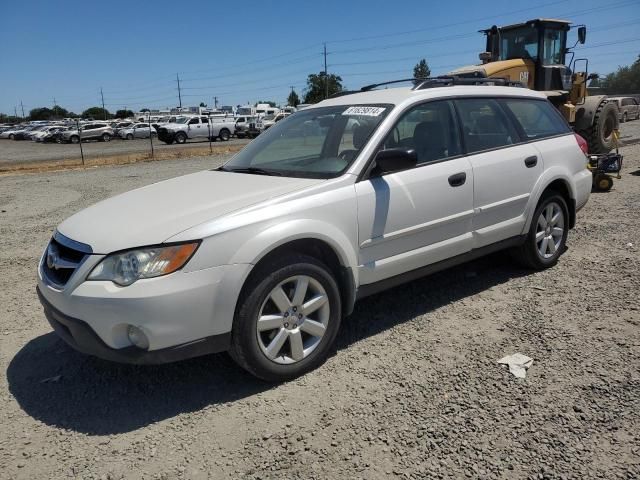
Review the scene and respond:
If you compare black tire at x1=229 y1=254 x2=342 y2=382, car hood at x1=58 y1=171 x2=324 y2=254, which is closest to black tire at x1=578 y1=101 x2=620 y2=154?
car hood at x1=58 y1=171 x2=324 y2=254

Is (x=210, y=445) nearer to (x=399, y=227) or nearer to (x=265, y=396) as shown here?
(x=265, y=396)

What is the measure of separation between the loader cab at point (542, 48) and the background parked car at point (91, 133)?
3911cm

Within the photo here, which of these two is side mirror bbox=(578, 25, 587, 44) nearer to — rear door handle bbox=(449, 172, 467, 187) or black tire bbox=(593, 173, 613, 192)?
black tire bbox=(593, 173, 613, 192)

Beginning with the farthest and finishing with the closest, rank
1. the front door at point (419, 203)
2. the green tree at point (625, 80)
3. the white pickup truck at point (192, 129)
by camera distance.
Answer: the green tree at point (625, 80), the white pickup truck at point (192, 129), the front door at point (419, 203)

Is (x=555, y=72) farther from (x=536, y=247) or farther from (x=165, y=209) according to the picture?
(x=165, y=209)

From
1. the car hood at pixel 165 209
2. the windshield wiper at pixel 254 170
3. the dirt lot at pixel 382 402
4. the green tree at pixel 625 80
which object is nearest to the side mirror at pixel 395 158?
the car hood at pixel 165 209

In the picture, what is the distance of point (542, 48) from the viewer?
38.7 feet

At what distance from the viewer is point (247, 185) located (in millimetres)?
3545

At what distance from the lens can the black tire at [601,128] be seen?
1159 cm

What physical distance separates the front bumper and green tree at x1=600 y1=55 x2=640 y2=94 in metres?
88.1

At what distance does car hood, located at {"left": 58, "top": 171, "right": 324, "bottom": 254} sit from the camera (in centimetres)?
288

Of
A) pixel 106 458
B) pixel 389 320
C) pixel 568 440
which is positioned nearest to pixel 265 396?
pixel 106 458

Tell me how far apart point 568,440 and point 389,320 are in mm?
1697

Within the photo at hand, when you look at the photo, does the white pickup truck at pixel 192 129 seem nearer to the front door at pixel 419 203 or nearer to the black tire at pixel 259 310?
the front door at pixel 419 203
